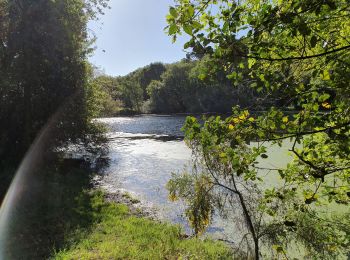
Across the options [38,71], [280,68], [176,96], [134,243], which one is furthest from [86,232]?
[176,96]

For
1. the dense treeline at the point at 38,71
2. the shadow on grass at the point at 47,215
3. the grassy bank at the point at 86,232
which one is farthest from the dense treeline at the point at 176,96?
the grassy bank at the point at 86,232

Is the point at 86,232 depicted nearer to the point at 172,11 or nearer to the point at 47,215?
the point at 47,215

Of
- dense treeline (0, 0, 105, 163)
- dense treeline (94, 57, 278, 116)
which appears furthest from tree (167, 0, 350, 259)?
dense treeline (94, 57, 278, 116)

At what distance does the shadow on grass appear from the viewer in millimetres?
9531

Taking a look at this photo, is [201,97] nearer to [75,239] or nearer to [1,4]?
[1,4]

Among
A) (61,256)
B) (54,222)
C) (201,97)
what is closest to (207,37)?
(61,256)

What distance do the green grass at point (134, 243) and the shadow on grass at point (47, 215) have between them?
1.83 feet

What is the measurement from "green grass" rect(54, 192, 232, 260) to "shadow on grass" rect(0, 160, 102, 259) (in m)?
0.56

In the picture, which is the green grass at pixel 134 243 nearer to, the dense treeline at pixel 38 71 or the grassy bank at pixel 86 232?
the grassy bank at pixel 86 232

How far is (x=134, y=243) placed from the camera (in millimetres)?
10109

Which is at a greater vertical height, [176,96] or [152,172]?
[176,96]

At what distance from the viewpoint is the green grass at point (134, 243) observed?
29.6 feet

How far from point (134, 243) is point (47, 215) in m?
4.34

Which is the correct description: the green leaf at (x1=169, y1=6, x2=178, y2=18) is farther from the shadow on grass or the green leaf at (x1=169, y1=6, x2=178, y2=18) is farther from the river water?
the river water
